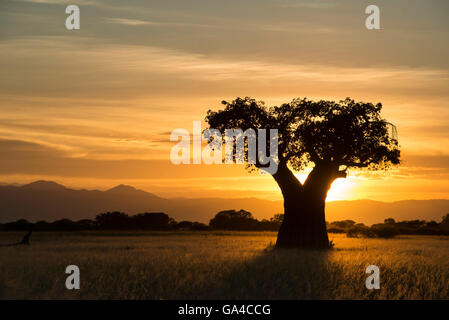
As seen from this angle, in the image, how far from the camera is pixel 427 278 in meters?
24.2

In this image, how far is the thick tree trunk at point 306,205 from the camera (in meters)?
43.2

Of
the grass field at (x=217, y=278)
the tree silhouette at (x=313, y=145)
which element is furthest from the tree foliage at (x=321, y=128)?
the grass field at (x=217, y=278)

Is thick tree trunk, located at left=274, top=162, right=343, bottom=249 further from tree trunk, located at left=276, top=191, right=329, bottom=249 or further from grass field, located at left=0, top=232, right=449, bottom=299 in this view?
grass field, located at left=0, top=232, right=449, bottom=299

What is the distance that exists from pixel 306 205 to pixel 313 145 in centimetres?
395

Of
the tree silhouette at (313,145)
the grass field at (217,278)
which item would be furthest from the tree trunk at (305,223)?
the grass field at (217,278)

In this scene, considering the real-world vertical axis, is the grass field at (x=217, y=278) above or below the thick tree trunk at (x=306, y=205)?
below

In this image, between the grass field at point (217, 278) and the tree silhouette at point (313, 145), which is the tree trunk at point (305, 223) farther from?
the grass field at point (217, 278)

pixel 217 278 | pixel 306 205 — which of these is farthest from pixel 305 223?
pixel 217 278

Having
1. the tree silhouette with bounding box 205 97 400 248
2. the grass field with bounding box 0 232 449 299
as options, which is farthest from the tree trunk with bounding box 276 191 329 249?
the grass field with bounding box 0 232 449 299

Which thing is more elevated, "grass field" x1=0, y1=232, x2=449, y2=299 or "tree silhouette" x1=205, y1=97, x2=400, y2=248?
"tree silhouette" x1=205, y1=97, x2=400, y2=248

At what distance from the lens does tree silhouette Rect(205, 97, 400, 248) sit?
138 feet

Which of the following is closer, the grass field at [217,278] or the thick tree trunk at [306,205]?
the grass field at [217,278]
